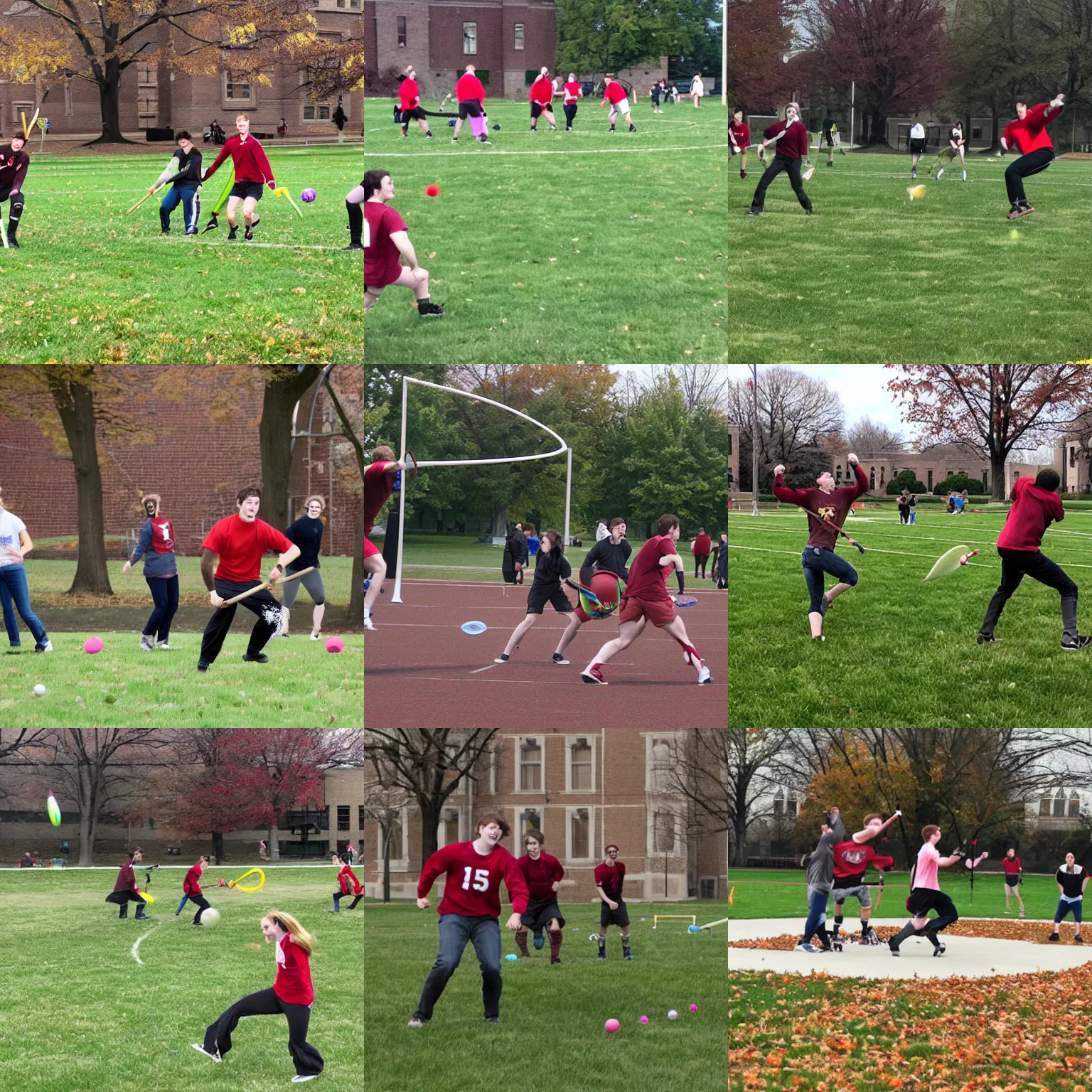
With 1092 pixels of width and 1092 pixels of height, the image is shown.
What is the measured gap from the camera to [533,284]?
13.4 meters

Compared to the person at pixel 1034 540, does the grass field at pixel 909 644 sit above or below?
below

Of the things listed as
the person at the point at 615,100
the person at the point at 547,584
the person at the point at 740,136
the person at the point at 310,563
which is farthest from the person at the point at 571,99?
the person at the point at 547,584

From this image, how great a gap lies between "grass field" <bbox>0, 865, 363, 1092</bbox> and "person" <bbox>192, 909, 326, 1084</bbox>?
184 millimetres

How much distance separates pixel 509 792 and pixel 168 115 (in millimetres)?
9460

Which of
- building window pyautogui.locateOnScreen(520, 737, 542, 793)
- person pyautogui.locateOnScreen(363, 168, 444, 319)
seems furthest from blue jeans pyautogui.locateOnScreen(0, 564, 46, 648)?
building window pyautogui.locateOnScreen(520, 737, 542, 793)

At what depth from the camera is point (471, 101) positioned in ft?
60.0

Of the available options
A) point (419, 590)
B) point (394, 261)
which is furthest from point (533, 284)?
point (419, 590)

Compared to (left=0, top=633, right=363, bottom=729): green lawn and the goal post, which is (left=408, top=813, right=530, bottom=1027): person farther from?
the goal post

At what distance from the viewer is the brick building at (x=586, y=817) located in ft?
38.6

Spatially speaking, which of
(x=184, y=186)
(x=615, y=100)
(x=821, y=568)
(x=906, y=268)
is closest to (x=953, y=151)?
(x=906, y=268)

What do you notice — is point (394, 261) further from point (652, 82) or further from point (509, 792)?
point (652, 82)

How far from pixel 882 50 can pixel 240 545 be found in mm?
10785

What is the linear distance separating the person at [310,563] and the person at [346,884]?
9.38ft

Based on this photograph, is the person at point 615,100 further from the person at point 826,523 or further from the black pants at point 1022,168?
the person at point 826,523
